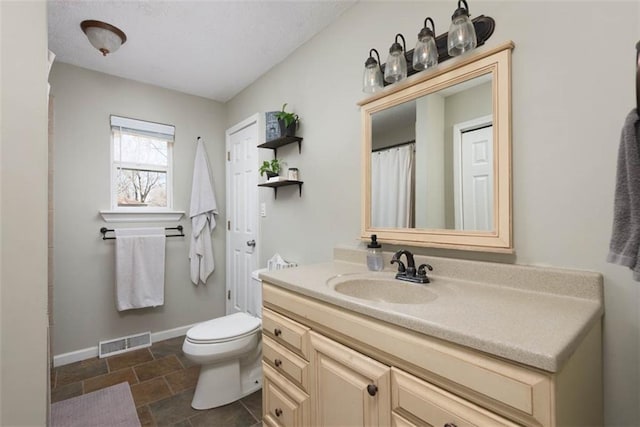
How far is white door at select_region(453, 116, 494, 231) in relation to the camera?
1.20 m

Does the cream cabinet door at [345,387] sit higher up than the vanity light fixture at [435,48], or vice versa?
the vanity light fixture at [435,48]

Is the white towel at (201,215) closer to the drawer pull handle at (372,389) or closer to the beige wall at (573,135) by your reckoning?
the beige wall at (573,135)

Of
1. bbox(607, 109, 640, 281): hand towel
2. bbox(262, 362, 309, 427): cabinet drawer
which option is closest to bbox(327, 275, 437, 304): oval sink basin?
bbox(262, 362, 309, 427): cabinet drawer

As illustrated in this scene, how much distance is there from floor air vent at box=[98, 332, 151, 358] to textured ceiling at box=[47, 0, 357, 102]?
7.71 feet

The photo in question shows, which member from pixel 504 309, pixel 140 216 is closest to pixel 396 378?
pixel 504 309

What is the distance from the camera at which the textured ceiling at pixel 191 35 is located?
5.76ft

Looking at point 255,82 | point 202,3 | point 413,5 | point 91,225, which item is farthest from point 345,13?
point 91,225

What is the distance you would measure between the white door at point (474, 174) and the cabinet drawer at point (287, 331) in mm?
819

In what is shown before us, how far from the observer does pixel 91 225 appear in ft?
8.18

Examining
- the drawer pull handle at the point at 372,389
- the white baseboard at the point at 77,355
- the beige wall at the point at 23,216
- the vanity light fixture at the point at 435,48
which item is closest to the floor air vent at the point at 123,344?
the white baseboard at the point at 77,355

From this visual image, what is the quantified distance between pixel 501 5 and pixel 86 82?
3.00 meters

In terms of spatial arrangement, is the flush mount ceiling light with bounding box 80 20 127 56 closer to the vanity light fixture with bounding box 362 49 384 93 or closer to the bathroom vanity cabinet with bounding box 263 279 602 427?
the vanity light fixture with bounding box 362 49 384 93

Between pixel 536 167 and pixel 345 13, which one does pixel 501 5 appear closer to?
pixel 536 167

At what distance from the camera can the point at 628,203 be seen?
744 millimetres
